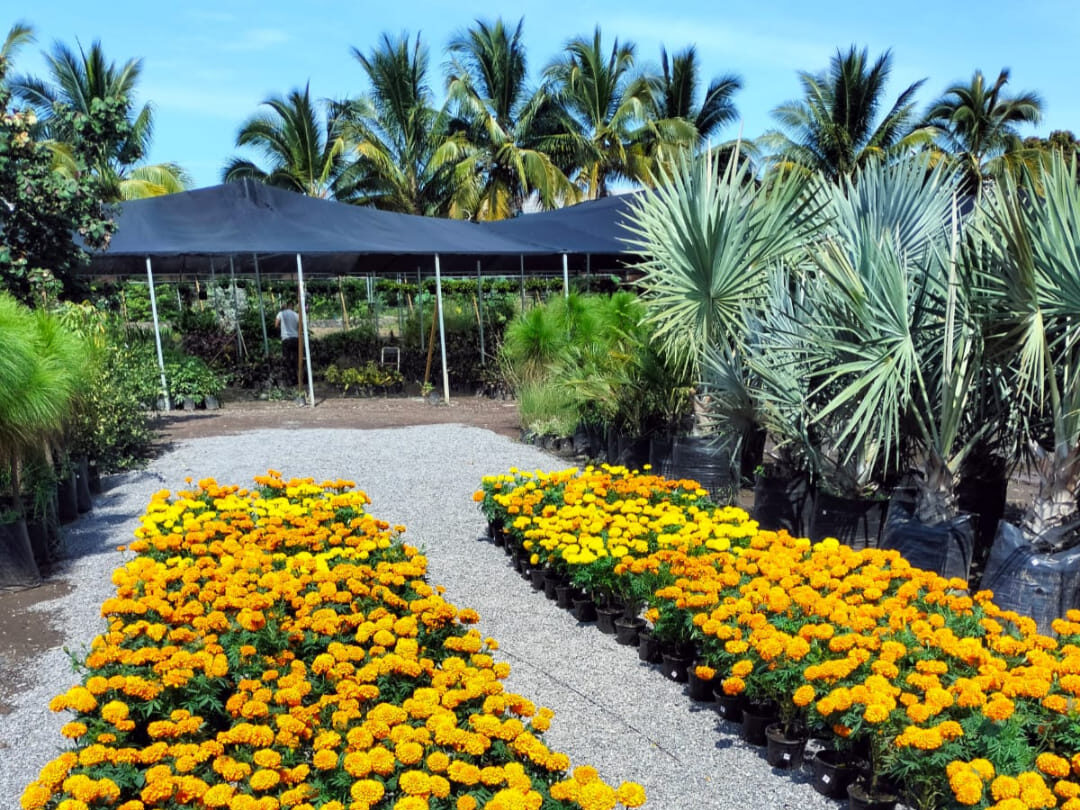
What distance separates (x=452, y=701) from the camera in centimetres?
249

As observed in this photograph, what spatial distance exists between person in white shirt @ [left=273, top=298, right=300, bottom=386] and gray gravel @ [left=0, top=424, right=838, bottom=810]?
6.51 m

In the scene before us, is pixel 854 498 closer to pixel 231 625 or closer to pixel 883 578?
→ pixel 883 578

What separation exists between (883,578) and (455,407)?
989 centimetres

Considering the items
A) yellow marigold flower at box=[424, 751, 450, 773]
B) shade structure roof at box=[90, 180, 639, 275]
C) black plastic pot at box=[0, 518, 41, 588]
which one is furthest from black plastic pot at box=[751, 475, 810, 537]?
shade structure roof at box=[90, 180, 639, 275]

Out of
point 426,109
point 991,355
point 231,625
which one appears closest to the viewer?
point 231,625

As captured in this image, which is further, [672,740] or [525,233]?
[525,233]

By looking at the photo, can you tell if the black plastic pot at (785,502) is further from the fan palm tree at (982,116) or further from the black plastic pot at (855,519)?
the fan palm tree at (982,116)

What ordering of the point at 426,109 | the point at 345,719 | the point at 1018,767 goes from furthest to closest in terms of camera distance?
the point at 426,109 → the point at 345,719 → the point at 1018,767

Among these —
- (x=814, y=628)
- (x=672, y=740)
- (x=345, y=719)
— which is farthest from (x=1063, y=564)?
(x=345, y=719)

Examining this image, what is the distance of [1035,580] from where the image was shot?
379 centimetres

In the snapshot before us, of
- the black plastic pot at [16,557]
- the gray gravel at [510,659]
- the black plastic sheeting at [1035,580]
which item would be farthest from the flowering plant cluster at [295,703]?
the black plastic sheeting at [1035,580]

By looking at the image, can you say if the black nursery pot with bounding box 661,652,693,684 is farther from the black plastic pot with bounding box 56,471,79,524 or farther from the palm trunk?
the black plastic pot with bounding box 56,471,79,524

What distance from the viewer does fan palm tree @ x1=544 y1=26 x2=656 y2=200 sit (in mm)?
27625

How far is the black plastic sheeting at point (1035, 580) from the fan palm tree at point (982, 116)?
97.0ft
